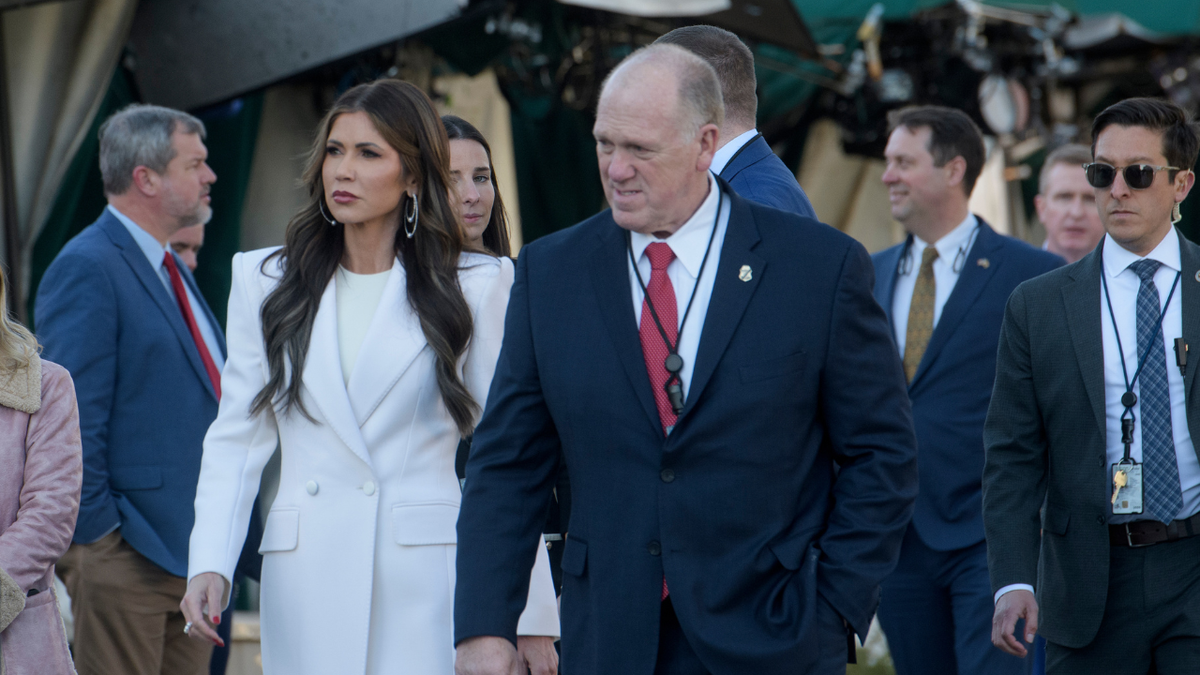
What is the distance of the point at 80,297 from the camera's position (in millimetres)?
4453

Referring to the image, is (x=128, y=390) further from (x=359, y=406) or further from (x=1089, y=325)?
(x=1089, y=325)

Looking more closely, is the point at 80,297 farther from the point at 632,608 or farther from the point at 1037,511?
the point at 1037,511

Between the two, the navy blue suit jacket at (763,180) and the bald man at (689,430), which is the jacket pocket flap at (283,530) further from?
the navy blue suit jacket at (763,180)

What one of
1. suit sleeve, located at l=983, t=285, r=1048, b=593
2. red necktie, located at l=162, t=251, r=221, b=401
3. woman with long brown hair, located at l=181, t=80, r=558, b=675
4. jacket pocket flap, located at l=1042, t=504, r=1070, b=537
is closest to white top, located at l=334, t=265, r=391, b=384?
woman with long brown hair, located at l=181, t=80, r=558, b=675

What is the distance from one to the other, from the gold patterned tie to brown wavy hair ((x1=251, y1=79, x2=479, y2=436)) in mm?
2207

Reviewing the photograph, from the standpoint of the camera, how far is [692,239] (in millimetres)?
2766

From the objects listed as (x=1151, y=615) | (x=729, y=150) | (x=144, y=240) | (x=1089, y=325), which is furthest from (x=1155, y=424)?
(x=144, y=240)

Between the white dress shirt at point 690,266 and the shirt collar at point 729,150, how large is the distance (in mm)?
745

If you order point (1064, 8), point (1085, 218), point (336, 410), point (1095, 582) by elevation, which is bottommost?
point (1095, 582)

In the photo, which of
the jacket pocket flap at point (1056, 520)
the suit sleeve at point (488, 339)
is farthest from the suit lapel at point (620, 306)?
the jacket pocket flap at point (1056, 520)

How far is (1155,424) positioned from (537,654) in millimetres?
1624

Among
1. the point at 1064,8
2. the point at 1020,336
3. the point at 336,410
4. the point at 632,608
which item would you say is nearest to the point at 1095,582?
the point at 1020,336

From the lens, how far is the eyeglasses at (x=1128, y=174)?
3695 mm

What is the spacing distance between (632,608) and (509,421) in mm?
441
